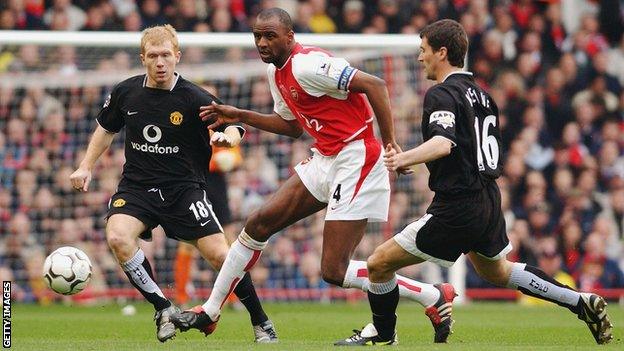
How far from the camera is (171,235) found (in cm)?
945

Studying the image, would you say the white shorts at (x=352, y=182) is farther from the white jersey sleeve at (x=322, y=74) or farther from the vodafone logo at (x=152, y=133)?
the vodafone logo at (x=152, y=133)

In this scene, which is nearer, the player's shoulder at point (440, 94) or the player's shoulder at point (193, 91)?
the player's shoulder at point (440, 94)

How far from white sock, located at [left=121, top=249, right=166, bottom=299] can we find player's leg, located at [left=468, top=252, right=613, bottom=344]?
224 cm

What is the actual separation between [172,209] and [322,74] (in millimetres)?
1502

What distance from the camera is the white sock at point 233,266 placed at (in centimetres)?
908

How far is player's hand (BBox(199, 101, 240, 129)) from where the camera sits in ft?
30.0

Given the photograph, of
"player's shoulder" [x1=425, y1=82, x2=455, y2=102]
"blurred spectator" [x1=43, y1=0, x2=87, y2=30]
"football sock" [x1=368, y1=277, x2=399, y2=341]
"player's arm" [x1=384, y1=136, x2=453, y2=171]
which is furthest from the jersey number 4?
"blurred spectator" [x1=43, y1=0, x2=87, y2=30]

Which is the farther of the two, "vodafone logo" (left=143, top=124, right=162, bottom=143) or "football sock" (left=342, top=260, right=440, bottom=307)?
"vodafone logo" (left=143, top=124, right=162, bottom=143)

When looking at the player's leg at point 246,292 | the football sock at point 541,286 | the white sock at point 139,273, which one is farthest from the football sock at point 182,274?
the football sock at point 541,286

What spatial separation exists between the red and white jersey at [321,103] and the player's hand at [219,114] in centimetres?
35

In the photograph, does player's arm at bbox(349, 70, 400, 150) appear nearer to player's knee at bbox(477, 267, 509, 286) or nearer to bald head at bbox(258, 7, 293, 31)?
bald head at bbox(258, 7, 293, 31)

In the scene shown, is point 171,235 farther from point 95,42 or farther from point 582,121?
point 582,121

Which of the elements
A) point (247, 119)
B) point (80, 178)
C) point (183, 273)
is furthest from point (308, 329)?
point (183, 273)

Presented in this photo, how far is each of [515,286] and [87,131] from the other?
28.1 ft
